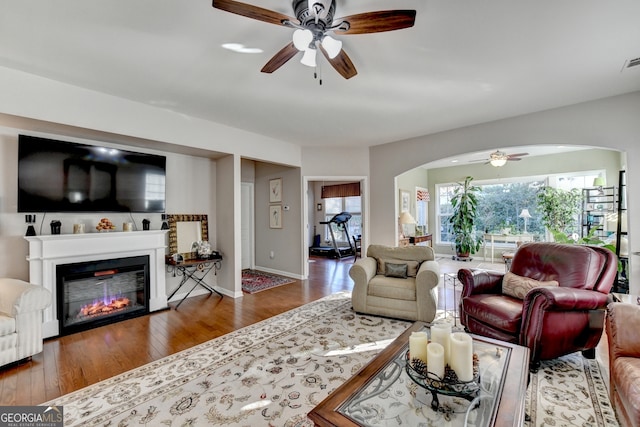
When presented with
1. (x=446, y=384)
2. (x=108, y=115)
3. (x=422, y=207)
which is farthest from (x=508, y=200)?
(x=108, y=115)

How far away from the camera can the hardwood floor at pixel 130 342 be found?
7.00ft

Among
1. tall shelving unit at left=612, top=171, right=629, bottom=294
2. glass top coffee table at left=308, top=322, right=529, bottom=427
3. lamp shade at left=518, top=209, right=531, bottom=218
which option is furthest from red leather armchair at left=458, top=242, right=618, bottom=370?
lamp shade at left=518, top=209, right=531, bottom=218

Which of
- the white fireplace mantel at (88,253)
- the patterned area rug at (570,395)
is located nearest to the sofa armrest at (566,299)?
the patterned area rug at (570,395)

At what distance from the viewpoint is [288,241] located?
575 centimetres

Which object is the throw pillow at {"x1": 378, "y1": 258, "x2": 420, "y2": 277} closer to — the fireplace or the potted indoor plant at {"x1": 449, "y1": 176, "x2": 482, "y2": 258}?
the fireplace

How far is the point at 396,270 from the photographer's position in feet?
11.8

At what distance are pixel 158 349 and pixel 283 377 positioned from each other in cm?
139

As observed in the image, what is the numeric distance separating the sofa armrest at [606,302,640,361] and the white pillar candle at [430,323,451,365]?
1105 mm

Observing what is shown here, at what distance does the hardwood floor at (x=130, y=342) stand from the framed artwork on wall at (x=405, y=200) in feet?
10.2

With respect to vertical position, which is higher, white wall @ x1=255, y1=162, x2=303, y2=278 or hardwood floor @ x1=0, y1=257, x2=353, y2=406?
white wall @ x1=255, y1=162, x2=303, y2=278

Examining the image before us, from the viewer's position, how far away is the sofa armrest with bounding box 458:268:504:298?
2.85m

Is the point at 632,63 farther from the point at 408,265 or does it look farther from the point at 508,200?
the point at 508,200

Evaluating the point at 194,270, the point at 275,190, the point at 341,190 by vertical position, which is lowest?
the point at 194,270

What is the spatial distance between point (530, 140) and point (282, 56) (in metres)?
3.62
